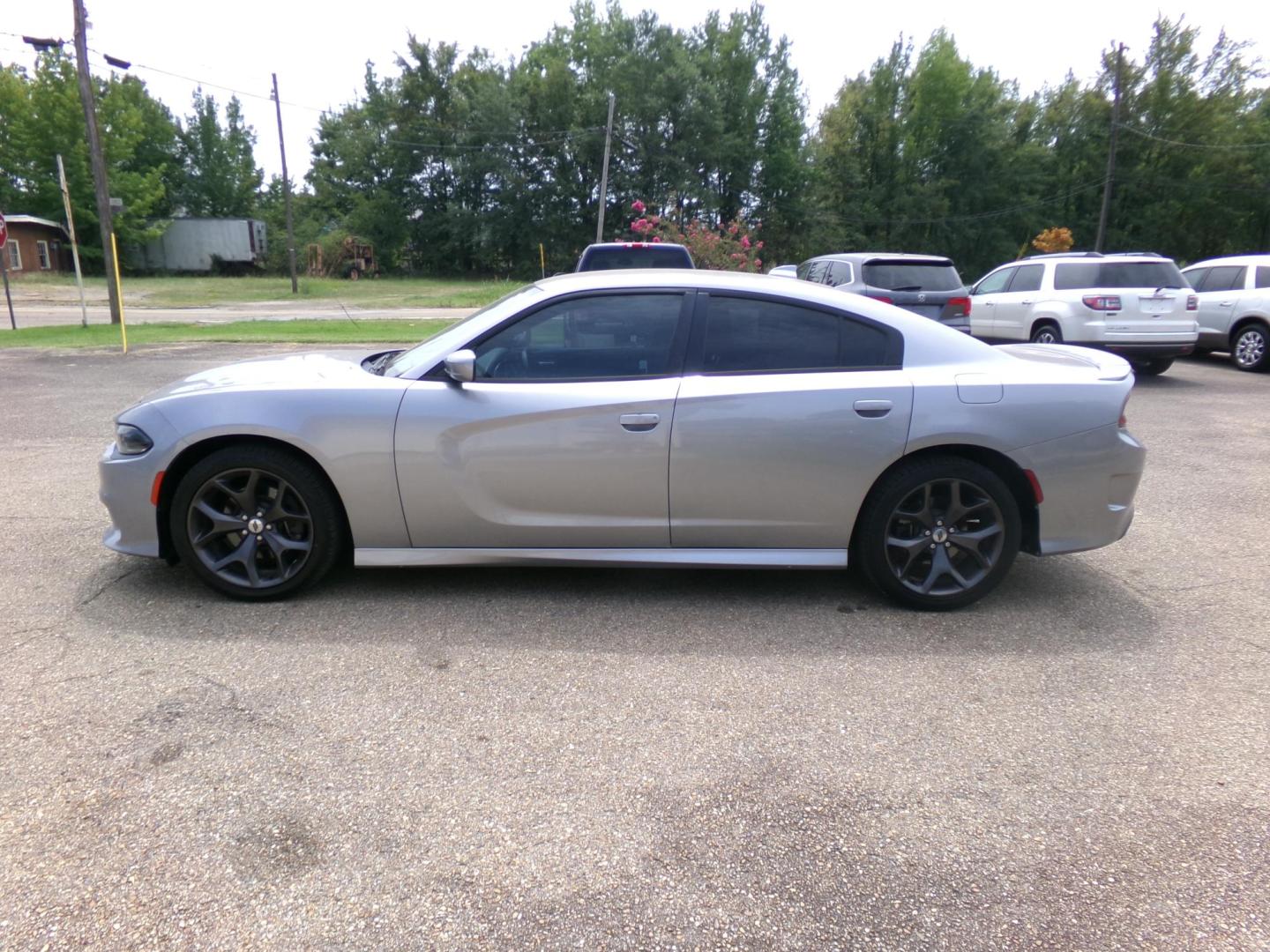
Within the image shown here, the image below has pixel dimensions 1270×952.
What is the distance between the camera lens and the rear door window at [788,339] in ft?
13.8

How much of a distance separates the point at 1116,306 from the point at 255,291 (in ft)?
131

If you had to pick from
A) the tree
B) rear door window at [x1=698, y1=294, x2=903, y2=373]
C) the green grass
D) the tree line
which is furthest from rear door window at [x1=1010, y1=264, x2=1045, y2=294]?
the tree

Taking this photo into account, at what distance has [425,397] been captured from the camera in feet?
13.4

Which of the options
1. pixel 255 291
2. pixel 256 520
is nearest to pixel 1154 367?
pixel 256 520

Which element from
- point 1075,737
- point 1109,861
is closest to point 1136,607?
point 1075,737

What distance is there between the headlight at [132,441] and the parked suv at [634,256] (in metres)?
7.50

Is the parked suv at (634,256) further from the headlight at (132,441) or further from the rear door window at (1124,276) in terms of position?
the headlight at (132,441)

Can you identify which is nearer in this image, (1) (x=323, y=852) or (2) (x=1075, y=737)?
(1) (x=323, y=852)

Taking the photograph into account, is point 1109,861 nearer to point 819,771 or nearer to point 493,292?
point 819,771

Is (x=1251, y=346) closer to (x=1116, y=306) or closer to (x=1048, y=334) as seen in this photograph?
(x=1116, y=306)

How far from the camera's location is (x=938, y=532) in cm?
415

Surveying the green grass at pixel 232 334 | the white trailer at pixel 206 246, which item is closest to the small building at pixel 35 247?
the white trailer at pixel 206 246

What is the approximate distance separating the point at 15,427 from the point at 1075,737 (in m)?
9.30

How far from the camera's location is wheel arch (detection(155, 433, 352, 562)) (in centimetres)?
411
